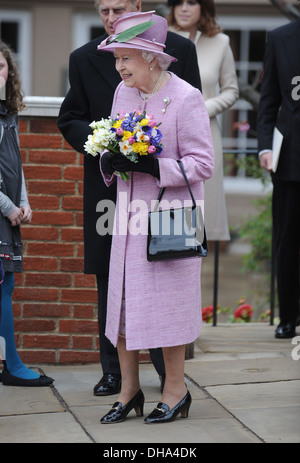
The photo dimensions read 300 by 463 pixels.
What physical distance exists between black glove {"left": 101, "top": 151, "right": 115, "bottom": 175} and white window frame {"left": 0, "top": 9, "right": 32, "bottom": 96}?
940cm

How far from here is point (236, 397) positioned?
4.46 m

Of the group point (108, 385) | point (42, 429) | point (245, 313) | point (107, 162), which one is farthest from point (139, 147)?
point (245, 313)

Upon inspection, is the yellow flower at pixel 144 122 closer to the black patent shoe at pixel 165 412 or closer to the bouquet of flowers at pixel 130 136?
the bouquet of flowers at pixel 130 136

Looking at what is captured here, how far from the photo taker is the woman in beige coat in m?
5.56

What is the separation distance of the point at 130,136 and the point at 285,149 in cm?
200

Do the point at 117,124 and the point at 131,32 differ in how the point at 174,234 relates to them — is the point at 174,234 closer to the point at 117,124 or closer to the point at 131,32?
the point at 117,124

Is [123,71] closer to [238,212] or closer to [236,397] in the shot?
[236,397]

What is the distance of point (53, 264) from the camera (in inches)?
203

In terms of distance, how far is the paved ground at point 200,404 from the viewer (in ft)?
12.6

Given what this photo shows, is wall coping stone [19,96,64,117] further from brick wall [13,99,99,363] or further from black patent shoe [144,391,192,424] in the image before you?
black patent shoe [144,391,192,424]

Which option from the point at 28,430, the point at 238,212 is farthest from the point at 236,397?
the point at 238,212

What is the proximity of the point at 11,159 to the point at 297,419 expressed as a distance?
1.87 meters

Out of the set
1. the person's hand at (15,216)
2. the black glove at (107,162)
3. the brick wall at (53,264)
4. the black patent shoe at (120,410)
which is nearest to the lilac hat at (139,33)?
the black glove at (107,162)

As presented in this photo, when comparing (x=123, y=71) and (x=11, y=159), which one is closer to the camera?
(x=123, y=71)
